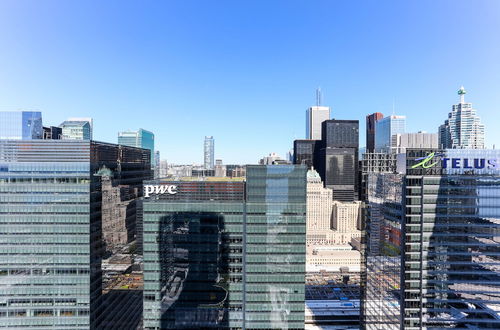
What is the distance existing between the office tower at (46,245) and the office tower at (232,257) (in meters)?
26.1

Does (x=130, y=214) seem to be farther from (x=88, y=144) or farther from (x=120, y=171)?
(x=88, y=144)

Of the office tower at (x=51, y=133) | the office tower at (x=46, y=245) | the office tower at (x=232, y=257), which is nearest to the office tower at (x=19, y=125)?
the office tower at (x=51, y=133)

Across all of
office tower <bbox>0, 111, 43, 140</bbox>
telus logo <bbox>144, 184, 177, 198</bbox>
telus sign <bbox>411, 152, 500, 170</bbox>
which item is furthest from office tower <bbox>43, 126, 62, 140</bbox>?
telus sign <bbox>411, 152, 500, 170</bbox>

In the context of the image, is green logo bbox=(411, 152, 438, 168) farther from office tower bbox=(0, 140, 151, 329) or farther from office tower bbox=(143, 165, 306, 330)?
office tower bbox=(0, 140, 151, 329)

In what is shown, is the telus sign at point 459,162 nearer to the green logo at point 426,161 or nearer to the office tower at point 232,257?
the green logo at point 426,161

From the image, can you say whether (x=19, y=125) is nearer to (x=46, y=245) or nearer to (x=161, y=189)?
(x=46, y=245)

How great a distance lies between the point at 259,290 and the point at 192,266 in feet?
87.4

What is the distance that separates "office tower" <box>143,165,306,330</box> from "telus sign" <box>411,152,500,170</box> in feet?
143

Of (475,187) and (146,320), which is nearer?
(475,187)

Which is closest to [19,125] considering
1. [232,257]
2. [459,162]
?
[232,257]

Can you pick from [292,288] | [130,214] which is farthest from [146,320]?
[130,214]

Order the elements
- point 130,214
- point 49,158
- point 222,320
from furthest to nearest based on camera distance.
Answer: point 130,214 < point 49,158 < point 222,320

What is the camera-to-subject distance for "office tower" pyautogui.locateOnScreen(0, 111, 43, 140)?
123312 mm

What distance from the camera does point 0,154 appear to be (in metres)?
115
